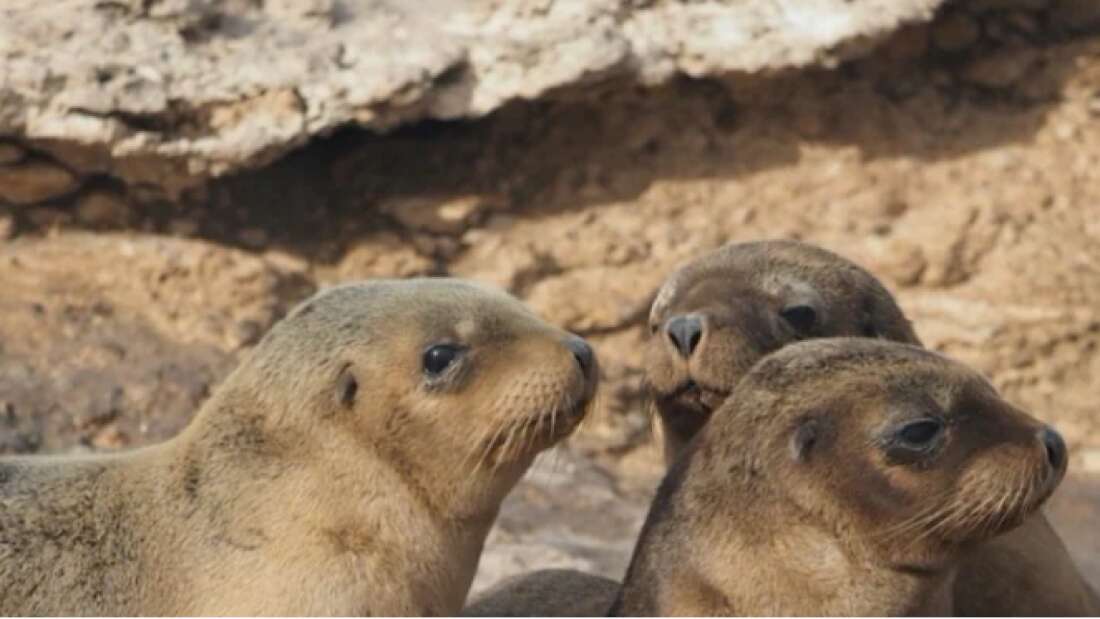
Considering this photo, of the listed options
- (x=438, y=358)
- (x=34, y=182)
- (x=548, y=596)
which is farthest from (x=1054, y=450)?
(x=34, y=182)

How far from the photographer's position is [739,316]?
7.02 meters

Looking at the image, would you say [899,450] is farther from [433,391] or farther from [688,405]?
[433,391]

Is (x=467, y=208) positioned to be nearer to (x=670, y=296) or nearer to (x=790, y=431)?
(x=670, y=296)

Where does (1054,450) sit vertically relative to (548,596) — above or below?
above

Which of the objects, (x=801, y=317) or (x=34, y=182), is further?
(x=34, y=182)

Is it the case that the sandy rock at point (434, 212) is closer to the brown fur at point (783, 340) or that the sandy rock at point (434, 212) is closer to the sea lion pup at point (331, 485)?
the brown fur at point (783, 340)

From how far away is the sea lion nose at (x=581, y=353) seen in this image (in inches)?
249

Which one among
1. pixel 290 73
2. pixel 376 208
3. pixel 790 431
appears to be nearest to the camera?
pixel 790 431

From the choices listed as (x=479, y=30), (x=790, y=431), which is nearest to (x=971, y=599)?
(x=790, y=431)

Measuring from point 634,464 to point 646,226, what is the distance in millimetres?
1257

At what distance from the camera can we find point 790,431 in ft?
20.2

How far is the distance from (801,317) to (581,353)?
42.7 inches

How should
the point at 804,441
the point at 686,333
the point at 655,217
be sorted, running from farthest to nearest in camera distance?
the point at 655,217, the point at 686,333, the point at 804,441

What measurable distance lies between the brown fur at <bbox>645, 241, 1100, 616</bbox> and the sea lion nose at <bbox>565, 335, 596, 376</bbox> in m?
0.62
